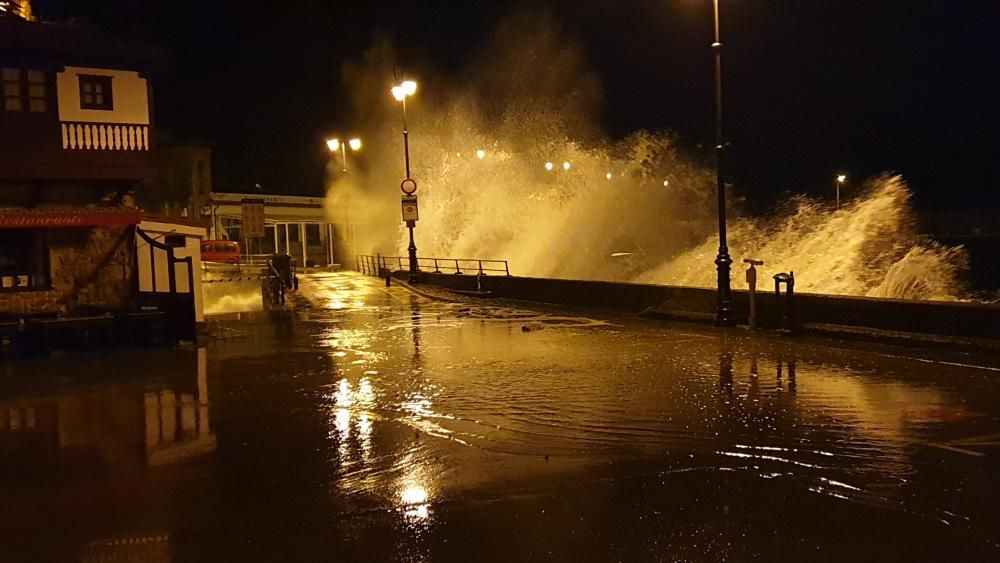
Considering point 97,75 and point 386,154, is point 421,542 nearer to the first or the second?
point 97,75

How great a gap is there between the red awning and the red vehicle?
2178cm

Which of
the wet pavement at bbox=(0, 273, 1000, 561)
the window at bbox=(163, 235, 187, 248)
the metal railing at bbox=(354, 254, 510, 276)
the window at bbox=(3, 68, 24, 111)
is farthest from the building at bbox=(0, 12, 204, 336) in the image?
the metal railing at bbox=(354, 254, 510, 276)

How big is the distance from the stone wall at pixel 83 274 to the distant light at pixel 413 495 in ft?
46.3

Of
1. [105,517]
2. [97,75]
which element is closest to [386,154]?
[97,75]

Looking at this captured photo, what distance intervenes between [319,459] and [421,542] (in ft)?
8.11

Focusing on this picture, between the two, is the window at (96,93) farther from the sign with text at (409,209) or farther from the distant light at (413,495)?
the distant light at (413,495)

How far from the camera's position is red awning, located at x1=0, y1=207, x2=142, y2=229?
1559cm

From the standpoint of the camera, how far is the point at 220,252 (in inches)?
1548

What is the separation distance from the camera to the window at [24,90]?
17.7 metres

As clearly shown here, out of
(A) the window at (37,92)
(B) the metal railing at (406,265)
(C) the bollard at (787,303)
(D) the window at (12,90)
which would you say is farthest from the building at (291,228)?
(C) the bollard at (787,303)

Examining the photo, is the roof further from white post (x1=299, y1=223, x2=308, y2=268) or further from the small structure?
white post (x1=299, y1=223, x2=308, y2=268)

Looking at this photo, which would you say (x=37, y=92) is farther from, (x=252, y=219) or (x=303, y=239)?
(x=303, y=239)

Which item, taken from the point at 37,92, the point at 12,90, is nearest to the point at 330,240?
the point at 37,92

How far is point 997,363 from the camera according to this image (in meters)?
11.7
